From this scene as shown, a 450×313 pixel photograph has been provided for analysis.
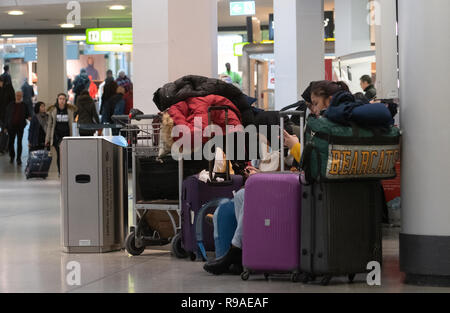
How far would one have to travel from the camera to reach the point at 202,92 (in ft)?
22.9

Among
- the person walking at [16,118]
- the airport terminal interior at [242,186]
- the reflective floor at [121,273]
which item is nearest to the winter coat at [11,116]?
the person walking at [16,118]

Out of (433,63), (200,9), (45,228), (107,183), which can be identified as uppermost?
(200,9)

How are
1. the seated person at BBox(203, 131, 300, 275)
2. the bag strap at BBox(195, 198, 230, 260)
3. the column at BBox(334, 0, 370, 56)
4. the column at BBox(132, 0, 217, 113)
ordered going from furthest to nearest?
the column at BBox(334, 0, 370, 56) < the column at BBox(132, 0, 217, 113) < the bag strap at BBox(195, 198, 230, 260) < the seated person at BBox(203, 131, 300, 275)

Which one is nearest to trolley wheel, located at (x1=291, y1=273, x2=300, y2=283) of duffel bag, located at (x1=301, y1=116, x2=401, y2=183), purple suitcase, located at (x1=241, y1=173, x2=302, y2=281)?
purple suitcase, located at (x1=241, y1=173, x2=302, y2=281)

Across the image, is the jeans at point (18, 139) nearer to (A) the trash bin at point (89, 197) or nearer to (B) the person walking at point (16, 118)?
(B) the person walking at point (16, 118)

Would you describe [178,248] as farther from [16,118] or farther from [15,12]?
[16,118]

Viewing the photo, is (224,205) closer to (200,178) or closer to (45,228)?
(200,178)

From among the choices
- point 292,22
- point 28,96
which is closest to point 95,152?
point 292,22

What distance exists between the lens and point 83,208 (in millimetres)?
7633

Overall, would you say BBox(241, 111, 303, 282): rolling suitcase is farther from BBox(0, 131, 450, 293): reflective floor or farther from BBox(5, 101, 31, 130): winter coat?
BBox(5, 101, 31, 130): winter coat

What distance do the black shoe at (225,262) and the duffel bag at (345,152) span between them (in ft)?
2.77

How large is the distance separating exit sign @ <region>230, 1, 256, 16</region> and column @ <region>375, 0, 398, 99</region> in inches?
495

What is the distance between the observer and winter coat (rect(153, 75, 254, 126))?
6983mm

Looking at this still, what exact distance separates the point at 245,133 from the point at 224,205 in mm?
800
